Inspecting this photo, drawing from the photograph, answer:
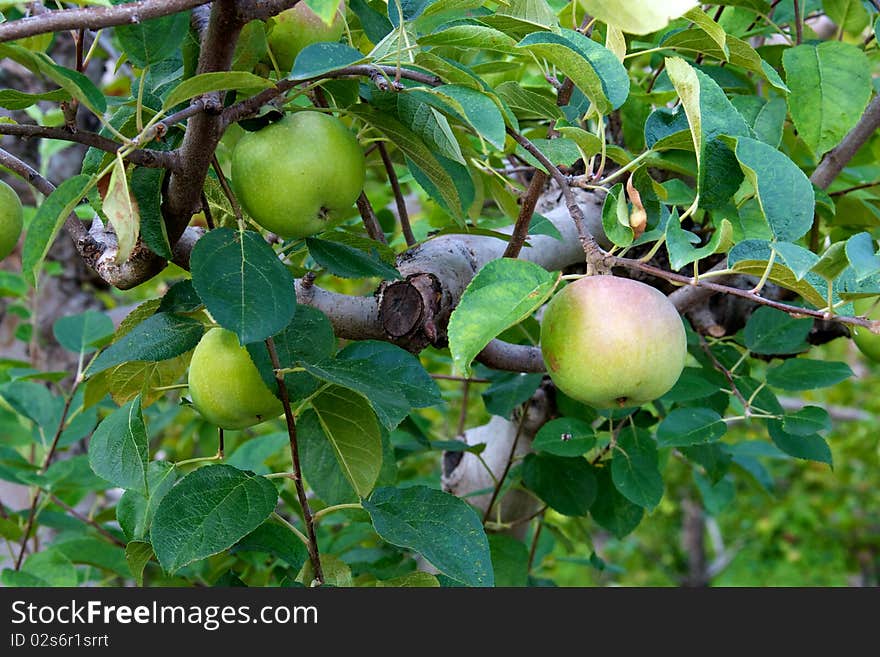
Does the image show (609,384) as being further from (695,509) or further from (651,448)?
(695,509)

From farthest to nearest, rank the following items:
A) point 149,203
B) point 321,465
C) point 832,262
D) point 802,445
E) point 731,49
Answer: point 802,445, point 321,465, point 731,49, point 149,203, point 832,262

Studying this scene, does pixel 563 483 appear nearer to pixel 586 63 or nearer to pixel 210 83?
pixel 586 63

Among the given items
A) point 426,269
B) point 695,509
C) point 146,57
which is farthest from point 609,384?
point 695,509

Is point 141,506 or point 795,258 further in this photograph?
point 141,506

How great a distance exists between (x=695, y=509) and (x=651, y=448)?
4197mm

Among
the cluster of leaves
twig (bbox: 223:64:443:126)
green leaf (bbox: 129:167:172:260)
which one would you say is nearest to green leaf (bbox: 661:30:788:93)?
the cluster of leaves

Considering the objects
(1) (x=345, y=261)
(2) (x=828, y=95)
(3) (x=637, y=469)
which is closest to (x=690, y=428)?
(3) (x=637, y=469)

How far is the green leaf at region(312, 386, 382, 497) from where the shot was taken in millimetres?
880

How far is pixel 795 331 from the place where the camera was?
1.24m

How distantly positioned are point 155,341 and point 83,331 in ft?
2.63

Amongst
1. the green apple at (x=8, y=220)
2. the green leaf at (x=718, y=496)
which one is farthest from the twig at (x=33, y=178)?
the green leaf at (x=718, y=496)

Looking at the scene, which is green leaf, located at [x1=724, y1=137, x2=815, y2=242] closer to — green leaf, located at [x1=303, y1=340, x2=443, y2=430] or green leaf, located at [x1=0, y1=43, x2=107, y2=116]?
green leaf, located at [x1=303, y1=340, x2=443, y2=430]

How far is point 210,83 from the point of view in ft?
2.00
